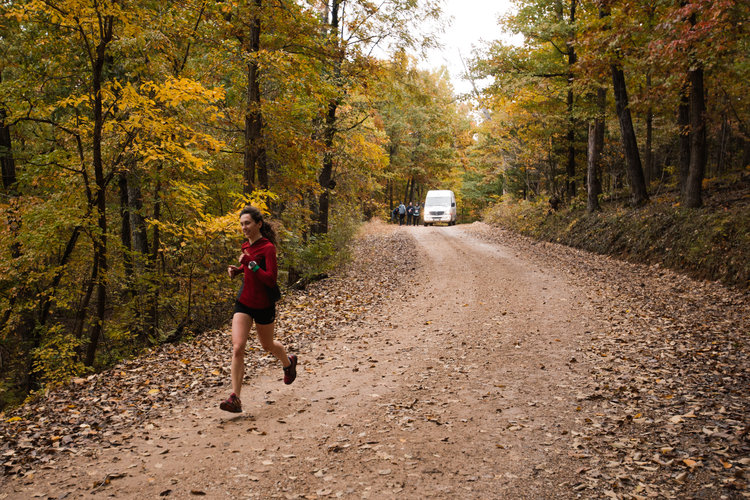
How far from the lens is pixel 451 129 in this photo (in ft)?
114

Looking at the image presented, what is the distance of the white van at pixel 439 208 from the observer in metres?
32.5

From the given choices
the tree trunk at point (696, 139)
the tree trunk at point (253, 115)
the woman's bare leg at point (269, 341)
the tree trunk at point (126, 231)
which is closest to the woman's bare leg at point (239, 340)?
the woman's bare leg at point (269, 341)

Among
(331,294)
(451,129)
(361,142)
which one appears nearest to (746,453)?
(331,294)

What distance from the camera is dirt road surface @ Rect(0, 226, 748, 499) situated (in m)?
3.65

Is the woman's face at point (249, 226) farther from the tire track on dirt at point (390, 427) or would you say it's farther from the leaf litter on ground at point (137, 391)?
the leaf litter on ground at point (137, 391)

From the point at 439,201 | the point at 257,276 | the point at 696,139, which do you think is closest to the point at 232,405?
the point at 257,276

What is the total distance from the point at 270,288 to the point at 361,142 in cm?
1133

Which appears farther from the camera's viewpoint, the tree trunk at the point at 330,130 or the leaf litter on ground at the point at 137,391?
the tree trunk at the point at 330,130

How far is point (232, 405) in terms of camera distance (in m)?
4.89

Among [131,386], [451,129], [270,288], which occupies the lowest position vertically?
[131,386]

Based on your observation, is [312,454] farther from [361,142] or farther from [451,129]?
[451,129]

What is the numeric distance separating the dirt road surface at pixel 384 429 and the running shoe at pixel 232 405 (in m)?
0.14

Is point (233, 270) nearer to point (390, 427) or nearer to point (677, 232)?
point (390, 427)

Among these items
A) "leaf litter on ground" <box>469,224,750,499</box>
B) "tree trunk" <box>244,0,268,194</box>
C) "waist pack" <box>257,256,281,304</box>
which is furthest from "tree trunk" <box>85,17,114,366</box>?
"leaf litter on ground" <box>469,224,750,499</box>
